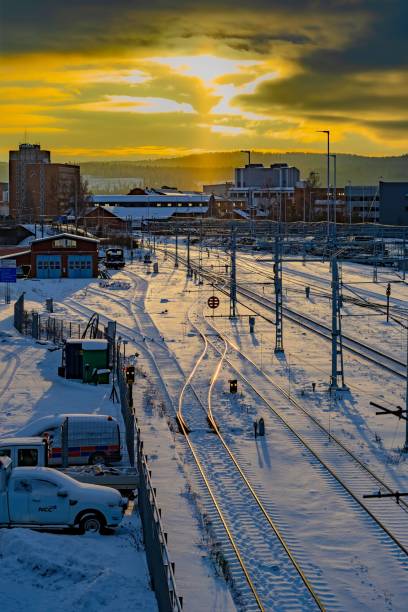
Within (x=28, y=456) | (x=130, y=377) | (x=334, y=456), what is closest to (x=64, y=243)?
(x=130, y=377)

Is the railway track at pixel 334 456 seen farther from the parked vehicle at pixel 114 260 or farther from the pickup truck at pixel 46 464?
the parked vehicle at pixel 114 260

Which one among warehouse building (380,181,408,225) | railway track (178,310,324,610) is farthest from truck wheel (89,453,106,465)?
warehouse building (380,181,408,225)

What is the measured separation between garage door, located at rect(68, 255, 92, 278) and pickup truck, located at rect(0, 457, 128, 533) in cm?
5933

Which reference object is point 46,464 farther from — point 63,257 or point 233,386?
point 63,257

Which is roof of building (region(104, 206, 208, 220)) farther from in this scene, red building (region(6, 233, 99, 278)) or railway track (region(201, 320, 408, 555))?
railway track (region(201, 320, 408, 555))

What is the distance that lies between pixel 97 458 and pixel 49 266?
55.6 meters

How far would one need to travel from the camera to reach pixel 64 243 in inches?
2901

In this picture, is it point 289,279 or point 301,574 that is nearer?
point 301,574

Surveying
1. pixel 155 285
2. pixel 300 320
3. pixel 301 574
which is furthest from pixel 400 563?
pixel 155 285

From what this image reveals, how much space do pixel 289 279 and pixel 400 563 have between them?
60.4 meters

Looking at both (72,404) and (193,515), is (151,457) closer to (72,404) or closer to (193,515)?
(193,515)

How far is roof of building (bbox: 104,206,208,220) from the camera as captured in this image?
161 meters

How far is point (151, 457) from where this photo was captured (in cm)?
2059

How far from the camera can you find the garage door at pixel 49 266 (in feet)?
242
